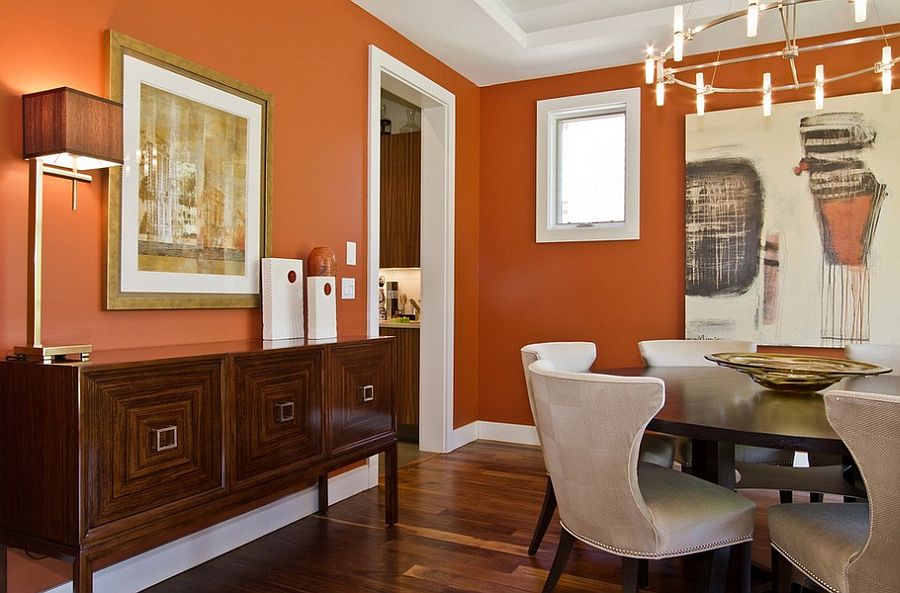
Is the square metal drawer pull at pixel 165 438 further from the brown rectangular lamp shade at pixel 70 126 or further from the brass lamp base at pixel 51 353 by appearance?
the brown rectangular lamp shade at pixel 70 126

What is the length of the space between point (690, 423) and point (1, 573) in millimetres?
2041

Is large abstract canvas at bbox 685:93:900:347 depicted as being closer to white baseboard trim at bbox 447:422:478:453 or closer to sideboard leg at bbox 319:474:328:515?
white baseboard trim at bbox 447:422:478:453

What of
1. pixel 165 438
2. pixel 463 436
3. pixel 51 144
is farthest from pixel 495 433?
pixel 51 144

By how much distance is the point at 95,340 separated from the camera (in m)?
2.23

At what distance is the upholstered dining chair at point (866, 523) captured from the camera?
4.73 feet

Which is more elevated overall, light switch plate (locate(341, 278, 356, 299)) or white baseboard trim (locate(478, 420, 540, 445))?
light switch plate (locate(341, 278, 356, 299))

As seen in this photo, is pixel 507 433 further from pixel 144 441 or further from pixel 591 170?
pixel 144 441

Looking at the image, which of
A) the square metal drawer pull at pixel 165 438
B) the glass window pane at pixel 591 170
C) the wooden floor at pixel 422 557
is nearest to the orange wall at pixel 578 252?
the glass window pane at pixel 591 170

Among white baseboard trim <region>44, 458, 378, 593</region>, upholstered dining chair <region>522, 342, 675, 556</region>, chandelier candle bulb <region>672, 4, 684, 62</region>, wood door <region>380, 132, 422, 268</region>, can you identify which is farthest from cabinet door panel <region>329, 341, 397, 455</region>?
wood door <region>380, 132, 422, 268</region>

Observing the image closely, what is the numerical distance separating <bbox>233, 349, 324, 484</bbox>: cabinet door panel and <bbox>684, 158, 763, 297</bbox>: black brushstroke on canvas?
2712mm

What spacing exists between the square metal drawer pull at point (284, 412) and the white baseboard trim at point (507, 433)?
264cm

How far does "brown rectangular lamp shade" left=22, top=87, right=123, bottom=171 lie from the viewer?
74.5 inches

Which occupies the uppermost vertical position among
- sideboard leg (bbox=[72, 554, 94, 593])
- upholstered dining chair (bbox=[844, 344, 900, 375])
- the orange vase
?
the orange vase

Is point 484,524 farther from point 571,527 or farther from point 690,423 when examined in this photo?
point 690,423
